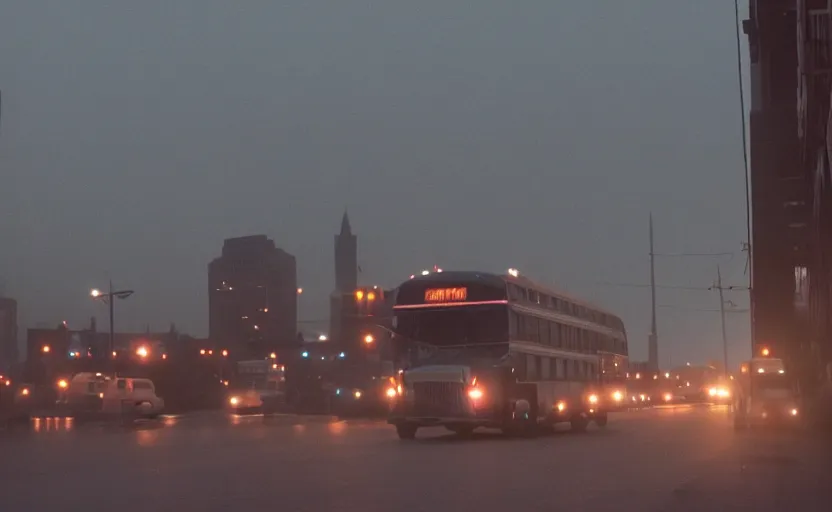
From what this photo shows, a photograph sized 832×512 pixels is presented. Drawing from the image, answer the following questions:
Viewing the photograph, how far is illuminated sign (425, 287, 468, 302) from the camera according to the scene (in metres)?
28.6

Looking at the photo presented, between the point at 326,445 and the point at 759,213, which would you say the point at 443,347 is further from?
the point at 759,213

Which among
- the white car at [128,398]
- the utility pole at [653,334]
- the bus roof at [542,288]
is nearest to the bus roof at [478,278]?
the bus roof at [542,288]

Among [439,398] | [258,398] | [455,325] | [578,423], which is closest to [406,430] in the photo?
[439,398]

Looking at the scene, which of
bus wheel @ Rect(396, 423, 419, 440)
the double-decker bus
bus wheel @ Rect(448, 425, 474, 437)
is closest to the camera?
the double-decker bus

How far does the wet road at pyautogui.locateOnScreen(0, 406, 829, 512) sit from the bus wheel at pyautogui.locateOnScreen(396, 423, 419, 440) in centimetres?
33

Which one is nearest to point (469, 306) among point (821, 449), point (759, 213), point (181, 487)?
point (821, 449)

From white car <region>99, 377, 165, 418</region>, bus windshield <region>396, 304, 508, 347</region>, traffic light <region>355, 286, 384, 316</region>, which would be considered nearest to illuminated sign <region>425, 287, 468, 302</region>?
bus windshield <region>396, 304, 508, 347</region>

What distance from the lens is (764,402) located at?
3497 cm

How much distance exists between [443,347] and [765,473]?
1216 centimetres

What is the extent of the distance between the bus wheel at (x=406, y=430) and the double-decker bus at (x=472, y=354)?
1.0 inches

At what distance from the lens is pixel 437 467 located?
18.5 metres

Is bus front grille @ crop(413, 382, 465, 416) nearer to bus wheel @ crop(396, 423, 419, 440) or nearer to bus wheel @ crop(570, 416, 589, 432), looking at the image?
bus wheel @ crop(396, 423, 419, 440)

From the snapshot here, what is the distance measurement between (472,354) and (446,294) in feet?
5.71

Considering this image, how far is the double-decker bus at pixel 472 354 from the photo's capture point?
90.4 feet
